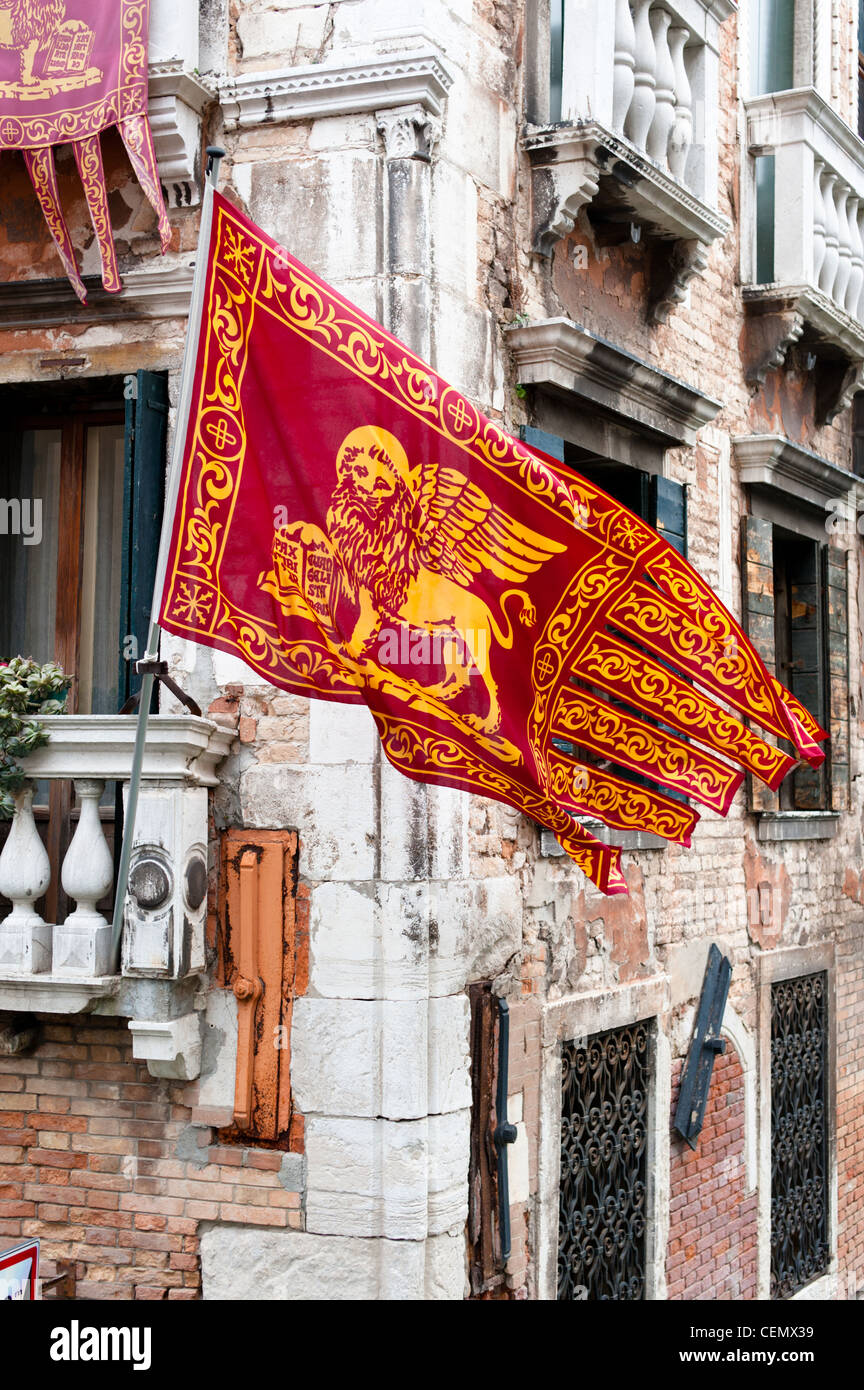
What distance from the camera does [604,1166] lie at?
6.91 metres

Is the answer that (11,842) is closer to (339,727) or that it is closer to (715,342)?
Result: (339,727)

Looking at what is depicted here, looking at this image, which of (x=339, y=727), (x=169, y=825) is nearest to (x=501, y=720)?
(x=339, y=727)

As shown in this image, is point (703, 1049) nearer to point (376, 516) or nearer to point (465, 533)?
point (465, 533)

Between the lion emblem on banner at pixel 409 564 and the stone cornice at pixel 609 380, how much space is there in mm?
1500

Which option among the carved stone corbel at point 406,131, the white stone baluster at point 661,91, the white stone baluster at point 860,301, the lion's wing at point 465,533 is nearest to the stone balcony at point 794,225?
the white stone baluster at point 860,301

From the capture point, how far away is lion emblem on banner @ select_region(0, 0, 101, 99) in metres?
5.63

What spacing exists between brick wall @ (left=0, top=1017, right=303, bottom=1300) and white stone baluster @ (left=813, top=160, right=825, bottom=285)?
5682 millimetres

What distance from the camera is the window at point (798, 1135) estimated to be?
874 cm

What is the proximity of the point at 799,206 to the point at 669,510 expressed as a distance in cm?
218

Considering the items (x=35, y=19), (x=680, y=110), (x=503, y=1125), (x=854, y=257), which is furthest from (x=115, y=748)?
(x=854, y=257)

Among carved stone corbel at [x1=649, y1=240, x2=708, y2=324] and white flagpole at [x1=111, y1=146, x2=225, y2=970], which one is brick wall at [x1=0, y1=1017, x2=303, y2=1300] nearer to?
white flagpole at [x1=111, y1=146, x2=225, y2=970]

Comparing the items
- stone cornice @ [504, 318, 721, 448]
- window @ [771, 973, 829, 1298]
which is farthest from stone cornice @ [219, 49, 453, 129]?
window @ [771, 973, 829, 1298]
